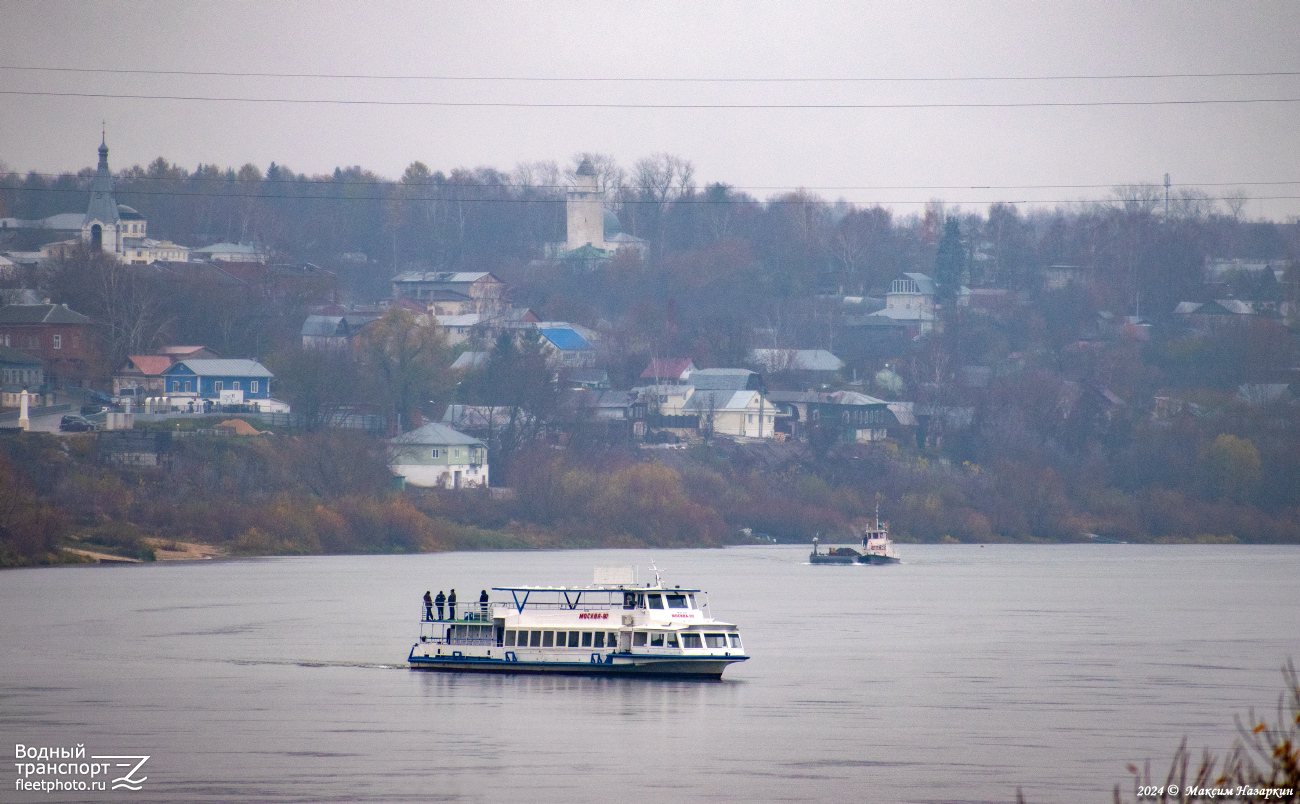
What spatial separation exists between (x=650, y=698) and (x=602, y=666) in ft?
11.3

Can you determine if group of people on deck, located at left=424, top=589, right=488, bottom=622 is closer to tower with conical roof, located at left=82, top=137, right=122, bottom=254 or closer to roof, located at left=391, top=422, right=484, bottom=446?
roof, located at left=391, top=422, right=484, bottom=446

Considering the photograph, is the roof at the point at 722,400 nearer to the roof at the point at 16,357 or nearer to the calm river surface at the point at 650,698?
the roof at the point at 16,357

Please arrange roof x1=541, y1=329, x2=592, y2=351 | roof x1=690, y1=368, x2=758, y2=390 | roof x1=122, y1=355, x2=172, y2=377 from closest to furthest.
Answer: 1. roof x1=122, y1=355, x2=172, y2=377
2. roof x1=690, y1=368, x2=758, y2=390
3. roof x1=541, y1=329, x2=592, y2=351

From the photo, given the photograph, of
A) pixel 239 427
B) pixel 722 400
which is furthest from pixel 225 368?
pixel 722 400

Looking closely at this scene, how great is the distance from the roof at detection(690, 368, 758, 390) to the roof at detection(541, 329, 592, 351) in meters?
16.9

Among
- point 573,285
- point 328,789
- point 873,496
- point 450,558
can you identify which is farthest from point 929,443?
point 328,789

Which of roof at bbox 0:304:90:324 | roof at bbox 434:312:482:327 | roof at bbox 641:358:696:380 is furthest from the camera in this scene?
roof at bbox 434:312:482:327

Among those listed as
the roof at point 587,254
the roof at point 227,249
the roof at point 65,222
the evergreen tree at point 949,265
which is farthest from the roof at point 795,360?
the roof at point 65,222

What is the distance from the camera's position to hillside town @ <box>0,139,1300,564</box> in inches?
4464

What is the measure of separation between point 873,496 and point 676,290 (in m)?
62.1

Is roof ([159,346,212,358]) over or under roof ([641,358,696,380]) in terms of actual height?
over

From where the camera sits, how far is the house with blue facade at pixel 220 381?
391 ft

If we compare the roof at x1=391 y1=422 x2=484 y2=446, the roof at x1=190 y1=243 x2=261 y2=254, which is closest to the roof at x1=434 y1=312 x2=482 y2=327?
the roof at x1=190 y1=243 x2=261 y2=254

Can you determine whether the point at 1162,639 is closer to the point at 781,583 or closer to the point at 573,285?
the point at 781,583
